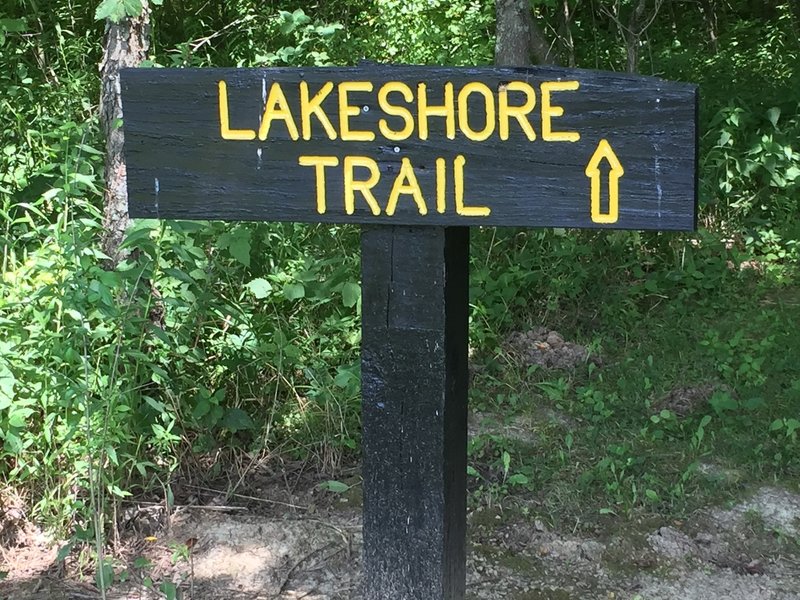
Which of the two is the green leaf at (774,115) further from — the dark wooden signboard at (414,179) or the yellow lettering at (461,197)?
the yellow lettering at (461,197)

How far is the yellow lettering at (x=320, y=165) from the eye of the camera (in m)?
1.92

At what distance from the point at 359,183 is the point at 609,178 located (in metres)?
0.53

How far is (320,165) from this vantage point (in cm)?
193

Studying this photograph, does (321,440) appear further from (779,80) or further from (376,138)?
(779,80)

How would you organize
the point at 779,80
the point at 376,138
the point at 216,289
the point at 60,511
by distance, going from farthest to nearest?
the point at 779,80
the point at 216,289
the point at 60,511
the point at 376,138

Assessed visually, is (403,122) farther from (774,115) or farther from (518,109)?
(774,115)

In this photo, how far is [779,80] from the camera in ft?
21.5

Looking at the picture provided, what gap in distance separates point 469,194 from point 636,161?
0.35 m

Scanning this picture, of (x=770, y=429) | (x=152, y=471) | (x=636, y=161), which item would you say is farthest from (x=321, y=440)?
(x=636, y=161)

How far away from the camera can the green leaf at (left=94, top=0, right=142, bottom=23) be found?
363 centimetres

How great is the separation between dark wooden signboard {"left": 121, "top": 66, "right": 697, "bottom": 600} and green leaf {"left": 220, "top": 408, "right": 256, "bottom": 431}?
139cm

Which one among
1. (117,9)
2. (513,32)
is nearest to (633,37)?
(513,32)

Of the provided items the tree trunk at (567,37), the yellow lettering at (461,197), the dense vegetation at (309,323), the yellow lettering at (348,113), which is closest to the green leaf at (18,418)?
the dense vegetation at (309,323)

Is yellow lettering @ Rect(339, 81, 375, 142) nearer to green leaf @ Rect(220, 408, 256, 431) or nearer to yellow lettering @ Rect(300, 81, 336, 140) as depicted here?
yellow lettering @ Rect(300, 81, 336, 140)
